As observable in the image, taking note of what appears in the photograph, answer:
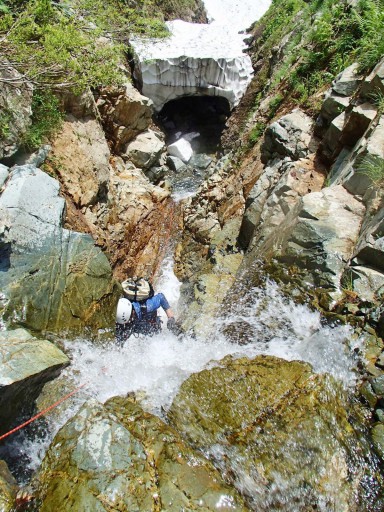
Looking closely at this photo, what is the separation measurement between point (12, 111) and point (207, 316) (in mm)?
5312

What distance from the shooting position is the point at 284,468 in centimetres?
337

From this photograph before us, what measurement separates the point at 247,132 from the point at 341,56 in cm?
334

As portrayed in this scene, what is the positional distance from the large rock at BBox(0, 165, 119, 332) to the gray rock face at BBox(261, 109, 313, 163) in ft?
16.1

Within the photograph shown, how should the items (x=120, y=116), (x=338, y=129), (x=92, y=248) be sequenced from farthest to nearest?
(x=120, y=116), (x=338, y=129), (x=92, y=248)

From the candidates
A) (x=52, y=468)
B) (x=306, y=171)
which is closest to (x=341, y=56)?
(x=306, y=171)

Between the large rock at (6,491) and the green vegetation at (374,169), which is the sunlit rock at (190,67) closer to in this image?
the green vegetation at (374,169)

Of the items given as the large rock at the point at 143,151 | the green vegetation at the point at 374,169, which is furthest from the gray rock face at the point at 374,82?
the large rock at the point at 143,151


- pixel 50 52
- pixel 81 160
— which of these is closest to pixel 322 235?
pixel 81 160

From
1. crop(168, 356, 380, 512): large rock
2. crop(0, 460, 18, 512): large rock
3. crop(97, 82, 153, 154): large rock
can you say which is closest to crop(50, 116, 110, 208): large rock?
crop(97, 82, 153, 154): large rock

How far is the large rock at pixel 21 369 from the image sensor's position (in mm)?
3633

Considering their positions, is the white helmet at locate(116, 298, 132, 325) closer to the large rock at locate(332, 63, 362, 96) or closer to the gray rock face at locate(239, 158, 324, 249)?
the gray rock face at locate(239, 158, 324, 249)

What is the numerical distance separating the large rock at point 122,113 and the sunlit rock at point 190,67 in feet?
10.8

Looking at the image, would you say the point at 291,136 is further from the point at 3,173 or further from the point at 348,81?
the point at 3,173

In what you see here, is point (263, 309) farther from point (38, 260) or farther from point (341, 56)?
point (341, 56)
